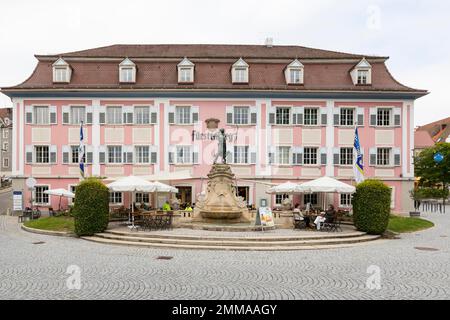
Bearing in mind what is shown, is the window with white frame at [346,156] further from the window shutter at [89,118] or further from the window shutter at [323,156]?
the window shutter at [89,118]

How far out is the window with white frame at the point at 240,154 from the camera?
98.0 ft

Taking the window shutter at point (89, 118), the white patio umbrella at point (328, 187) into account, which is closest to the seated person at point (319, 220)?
the white patio umbrella at point (328, 187)

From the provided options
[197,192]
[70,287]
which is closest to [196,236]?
[70,287]

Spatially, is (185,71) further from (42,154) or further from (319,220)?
(319,220)

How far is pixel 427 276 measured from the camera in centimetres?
1045

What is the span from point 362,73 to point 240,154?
432 inches

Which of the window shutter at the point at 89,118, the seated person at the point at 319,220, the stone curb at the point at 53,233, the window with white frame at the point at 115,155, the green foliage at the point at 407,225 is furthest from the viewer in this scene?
the window with white frame at the point at 115,155

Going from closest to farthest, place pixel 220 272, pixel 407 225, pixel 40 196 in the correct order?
pixel 220 272, pixel 407 225, pixel 40 196

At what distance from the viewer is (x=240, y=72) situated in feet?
97.8

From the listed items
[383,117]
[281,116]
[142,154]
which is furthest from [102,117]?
[383,117]

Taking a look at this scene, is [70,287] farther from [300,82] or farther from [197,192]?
[300,82]

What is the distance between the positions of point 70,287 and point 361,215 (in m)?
13.0

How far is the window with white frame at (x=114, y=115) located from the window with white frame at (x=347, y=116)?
54.8 feet
